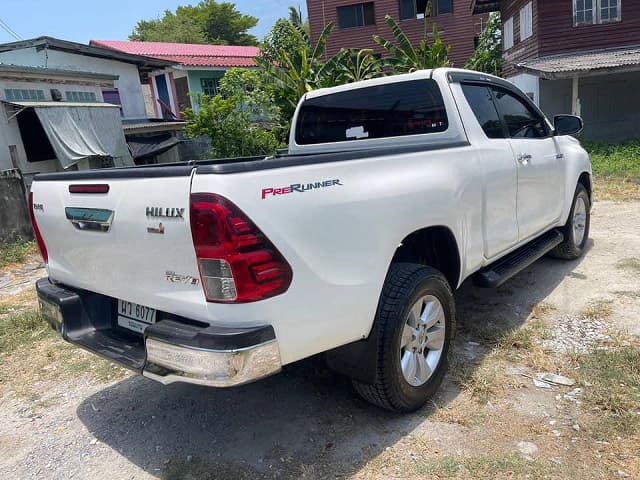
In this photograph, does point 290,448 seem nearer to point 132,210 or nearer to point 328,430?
point 328,430

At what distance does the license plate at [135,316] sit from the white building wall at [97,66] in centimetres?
1631

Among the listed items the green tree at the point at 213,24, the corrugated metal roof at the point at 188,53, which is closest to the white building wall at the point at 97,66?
the corrugated metal roof at the point at 188,53

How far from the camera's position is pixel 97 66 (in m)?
17.3

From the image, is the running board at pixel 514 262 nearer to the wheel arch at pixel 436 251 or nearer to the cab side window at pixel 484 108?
the wheel arch at pixel 436 251

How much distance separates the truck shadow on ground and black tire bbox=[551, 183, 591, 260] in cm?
220

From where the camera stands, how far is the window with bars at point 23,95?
12.1 metres

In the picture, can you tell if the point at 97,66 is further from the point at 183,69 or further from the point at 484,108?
the point at 484,108

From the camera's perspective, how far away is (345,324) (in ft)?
7.84

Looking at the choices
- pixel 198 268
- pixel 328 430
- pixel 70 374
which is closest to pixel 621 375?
pixel 328 430

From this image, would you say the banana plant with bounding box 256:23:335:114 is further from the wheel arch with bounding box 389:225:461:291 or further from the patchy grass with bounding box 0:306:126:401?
the wheel arch with bounding box 389:225:461:291

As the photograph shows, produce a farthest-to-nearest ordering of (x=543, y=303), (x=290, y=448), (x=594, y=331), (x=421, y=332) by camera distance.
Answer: (x=543, y=303)
(x=594, y=331)
(x=421, y=332)
(x=290, y=448)

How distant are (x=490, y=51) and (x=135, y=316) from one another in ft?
86.8

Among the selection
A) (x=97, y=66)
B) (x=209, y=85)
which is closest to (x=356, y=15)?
(x=209, y=85)

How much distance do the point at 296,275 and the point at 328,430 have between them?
1.12m
